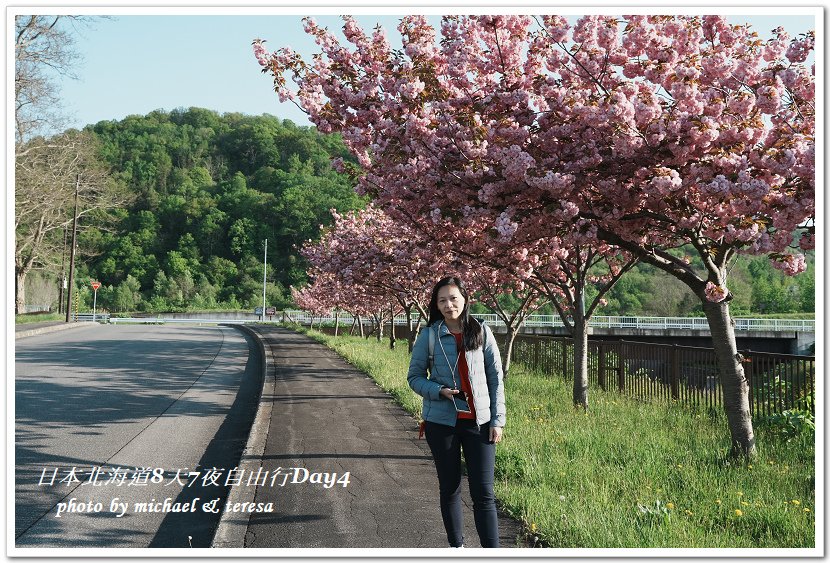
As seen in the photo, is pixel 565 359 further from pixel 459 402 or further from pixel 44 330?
pixel 44 330

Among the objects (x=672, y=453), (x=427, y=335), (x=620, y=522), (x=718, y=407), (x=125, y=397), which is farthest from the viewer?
(x=125, y=397)

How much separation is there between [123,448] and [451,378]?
18.8ft

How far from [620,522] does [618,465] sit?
6.30 ft

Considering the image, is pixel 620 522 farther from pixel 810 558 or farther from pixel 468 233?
pixel 468 233

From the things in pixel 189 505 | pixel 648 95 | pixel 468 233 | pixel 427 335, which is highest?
pixel 648 95

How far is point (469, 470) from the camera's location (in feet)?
14.2

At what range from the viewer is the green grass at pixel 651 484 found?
15.6 ft

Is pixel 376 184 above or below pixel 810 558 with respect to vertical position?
above

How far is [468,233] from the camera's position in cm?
1074

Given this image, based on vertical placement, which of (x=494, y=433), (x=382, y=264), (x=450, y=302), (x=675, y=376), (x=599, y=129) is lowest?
(x=675, y=376)

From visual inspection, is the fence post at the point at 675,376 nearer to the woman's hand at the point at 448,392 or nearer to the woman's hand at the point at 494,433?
the woman's hand at the point at 494,433

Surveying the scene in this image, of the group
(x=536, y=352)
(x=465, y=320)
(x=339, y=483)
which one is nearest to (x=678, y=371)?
(x=536, y=352)

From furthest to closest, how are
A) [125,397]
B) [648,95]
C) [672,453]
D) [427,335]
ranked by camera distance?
[125,397] < [672,453] < [648,95] < [427,335]
